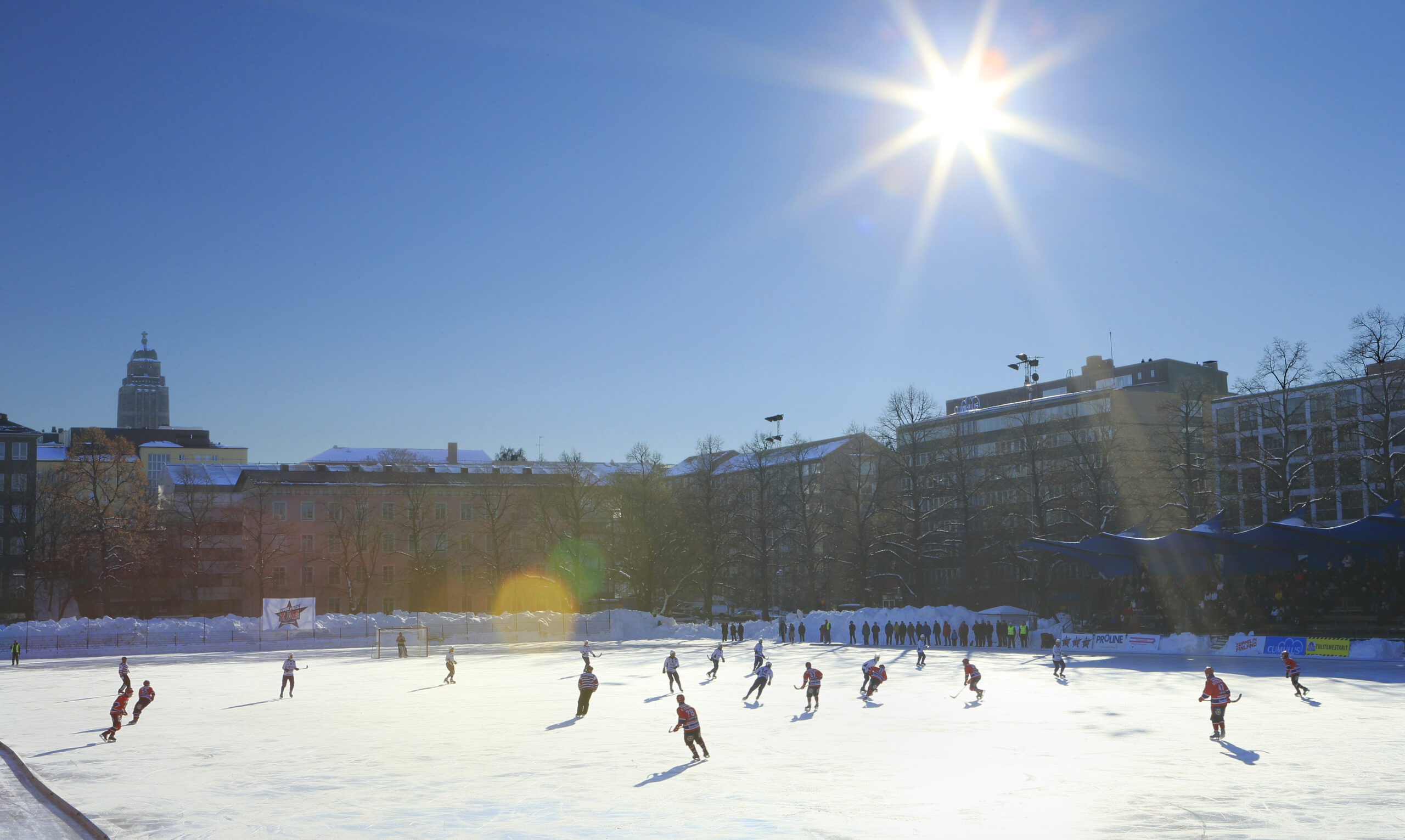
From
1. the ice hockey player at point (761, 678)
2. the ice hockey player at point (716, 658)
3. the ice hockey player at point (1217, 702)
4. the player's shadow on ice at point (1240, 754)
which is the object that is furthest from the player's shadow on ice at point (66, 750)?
the ice hockey player at point (1217, 702)

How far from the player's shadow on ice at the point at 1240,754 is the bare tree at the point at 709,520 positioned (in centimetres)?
5920

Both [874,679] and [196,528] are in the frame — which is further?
[196,528]

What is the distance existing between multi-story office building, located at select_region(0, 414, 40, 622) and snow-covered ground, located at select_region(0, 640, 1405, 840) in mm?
57325

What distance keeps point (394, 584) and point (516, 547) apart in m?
10.4

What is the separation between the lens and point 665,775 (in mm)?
19078

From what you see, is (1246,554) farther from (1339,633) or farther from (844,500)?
(844,500)

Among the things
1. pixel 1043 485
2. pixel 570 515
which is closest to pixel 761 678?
pixel 1043 485

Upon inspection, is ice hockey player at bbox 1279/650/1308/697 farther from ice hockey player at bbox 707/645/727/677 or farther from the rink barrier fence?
the rink barrier fence

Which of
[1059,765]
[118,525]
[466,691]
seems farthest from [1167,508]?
[118,525]

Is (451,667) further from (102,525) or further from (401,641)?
(102,525)

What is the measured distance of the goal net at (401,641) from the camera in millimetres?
59562

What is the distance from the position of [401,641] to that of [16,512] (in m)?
56.9

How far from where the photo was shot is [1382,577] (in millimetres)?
51750

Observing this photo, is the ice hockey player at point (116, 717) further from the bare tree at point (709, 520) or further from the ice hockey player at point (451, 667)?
the bare tree at point (709, 520)
